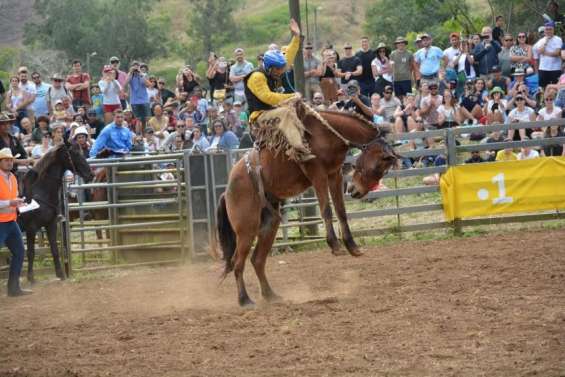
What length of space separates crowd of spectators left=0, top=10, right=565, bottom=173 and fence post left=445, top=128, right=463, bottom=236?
254cm

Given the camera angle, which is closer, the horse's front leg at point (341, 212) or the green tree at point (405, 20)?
the horse's front leg at point (341, 212)

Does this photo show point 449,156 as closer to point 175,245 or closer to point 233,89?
point 175,245

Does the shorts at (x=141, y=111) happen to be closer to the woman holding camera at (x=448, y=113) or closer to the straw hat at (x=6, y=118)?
the woman holding camera at (x=448, y=113)

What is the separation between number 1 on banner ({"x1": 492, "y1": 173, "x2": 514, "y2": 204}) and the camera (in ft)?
49.7

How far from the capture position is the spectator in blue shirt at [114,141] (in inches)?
654

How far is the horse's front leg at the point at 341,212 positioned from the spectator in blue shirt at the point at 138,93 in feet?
37.9

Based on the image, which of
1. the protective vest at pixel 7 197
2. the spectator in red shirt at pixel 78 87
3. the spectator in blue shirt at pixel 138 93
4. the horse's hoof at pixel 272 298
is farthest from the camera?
the spectator in red shirt at pixel 78 87

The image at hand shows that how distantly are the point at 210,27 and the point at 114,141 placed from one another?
1044 inches

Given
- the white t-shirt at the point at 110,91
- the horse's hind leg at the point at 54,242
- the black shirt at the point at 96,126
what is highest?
the white t-shirt at the point at 110,91

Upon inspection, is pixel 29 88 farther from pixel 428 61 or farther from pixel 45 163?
pixel 428 61

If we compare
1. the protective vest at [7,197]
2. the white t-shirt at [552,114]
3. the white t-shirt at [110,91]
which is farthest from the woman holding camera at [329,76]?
the protective vest at [7,197]

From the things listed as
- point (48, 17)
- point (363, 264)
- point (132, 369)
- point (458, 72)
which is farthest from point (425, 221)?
point (48, 17)

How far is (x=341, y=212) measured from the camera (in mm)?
10352

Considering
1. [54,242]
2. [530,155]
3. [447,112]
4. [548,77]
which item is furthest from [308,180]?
[548,77]
